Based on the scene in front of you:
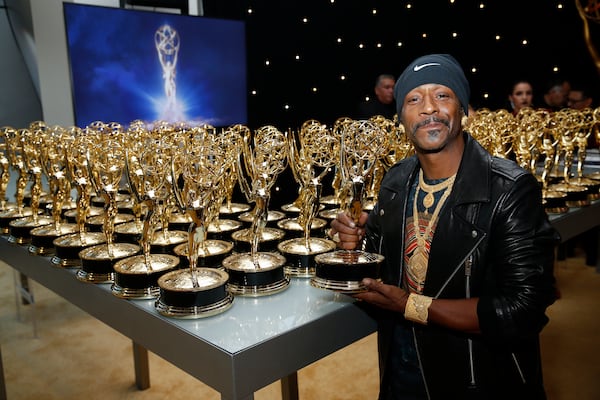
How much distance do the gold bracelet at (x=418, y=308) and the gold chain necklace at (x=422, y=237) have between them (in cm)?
10

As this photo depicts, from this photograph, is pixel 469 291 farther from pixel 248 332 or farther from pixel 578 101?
pixel 578 101

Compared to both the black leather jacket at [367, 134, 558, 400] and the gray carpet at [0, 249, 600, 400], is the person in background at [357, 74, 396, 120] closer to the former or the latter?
the gray carpet at [0, 249, 600, 400]

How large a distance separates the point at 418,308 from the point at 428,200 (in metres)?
0.27

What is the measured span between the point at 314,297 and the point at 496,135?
1627 mm

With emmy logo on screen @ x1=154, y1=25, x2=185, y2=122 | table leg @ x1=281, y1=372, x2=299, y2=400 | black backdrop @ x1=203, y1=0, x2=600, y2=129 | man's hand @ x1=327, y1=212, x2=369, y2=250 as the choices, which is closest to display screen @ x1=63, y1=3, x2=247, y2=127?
emmy logo on screen @ x1=154, y1=25, x2=185, y2=122

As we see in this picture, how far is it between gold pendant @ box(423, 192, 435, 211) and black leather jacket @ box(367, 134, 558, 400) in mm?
51

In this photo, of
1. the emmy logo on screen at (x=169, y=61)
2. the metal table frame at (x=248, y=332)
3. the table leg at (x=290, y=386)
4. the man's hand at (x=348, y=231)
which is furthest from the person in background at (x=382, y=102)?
the metal table frame at (x=248, y=332)

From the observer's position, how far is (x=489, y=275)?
45.8 inches

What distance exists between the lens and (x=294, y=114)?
700cm

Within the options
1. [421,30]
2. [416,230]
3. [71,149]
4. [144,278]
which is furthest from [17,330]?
[421,30]

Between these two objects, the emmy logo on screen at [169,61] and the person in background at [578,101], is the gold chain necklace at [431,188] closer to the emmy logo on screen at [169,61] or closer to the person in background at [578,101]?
the person in background at [578,101]

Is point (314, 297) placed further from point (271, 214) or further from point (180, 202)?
point (271, 214)

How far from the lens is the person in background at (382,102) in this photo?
14.7 feet

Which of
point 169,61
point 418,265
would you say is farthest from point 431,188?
point 169,61
